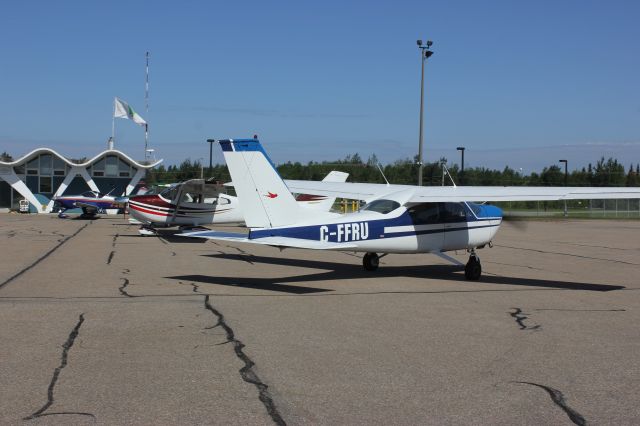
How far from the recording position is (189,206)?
1000 inches

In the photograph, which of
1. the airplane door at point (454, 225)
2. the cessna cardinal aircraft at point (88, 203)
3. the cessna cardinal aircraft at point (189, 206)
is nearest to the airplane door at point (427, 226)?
the airplane door at point (454, 225)

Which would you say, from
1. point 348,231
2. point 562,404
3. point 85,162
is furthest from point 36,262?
point 85,162

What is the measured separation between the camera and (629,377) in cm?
637

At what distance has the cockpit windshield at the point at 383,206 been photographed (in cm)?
1370

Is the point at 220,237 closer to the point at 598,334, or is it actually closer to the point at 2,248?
the point at 598,334

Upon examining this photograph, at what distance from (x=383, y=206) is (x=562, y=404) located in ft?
27.9

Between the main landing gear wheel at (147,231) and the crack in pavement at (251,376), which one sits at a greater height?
the crack in pavement at (251,376)

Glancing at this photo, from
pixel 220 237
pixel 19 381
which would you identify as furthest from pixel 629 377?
pixel 220 237

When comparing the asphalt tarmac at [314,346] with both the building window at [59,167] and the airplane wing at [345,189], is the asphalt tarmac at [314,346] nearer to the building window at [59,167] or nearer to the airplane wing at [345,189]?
the airplane wing at [345,189]

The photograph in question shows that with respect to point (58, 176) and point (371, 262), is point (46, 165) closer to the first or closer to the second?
point (58, 176)

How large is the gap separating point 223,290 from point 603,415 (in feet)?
25.1

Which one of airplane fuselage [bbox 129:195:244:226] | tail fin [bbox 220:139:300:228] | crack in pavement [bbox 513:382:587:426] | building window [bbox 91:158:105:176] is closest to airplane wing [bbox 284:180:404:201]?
tail fin [bbox 220:139:300:228]

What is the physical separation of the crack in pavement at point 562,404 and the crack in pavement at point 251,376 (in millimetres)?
2190

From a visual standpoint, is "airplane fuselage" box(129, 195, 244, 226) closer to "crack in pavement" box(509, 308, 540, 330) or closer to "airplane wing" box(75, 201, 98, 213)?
"crack in pavement" box(509, 308, 540, 330)
